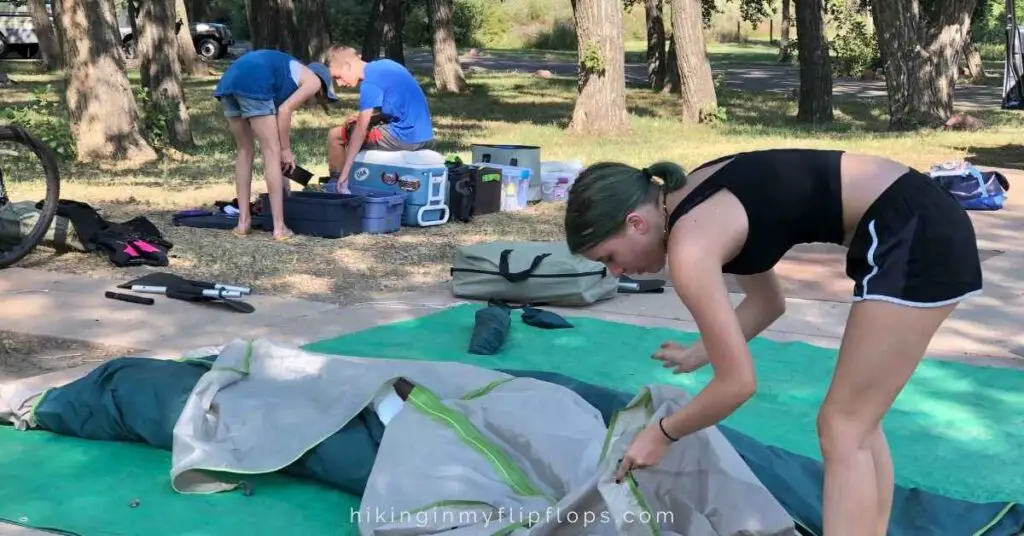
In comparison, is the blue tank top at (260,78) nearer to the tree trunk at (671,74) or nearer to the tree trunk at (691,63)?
the tree trunk at (691,63)

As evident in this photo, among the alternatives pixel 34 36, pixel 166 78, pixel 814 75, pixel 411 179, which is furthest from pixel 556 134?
pixel 34 36

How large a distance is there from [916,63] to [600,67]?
444cm

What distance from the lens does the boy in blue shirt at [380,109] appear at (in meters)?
8.45

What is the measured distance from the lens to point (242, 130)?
25.6 ft

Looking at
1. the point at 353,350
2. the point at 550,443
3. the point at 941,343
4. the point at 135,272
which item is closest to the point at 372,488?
the point at 550,443

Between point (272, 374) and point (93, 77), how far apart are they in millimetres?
8045

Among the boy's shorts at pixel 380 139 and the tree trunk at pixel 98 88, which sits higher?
the tree trunk at pixel 98 88

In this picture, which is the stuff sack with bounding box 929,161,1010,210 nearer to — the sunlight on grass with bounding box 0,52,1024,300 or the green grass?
the sunlight on grass with bounding box 0,52,1024,300

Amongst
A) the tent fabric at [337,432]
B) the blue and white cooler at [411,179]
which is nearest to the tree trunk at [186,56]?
the blue and white cooler at [411,179]

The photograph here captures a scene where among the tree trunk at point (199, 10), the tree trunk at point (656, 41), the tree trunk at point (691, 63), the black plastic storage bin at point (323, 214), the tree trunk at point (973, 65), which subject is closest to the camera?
the black plastic storage bin at point (323, 214)

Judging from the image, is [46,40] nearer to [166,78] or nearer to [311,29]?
[311,29]

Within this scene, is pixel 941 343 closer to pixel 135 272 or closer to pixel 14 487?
pixel 14 487

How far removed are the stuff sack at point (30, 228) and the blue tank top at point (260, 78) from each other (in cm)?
131

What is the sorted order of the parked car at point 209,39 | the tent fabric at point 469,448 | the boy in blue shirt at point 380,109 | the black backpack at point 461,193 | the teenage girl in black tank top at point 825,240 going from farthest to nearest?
the parked car at point 209,39, the black backpack at point 461,193, the boy in blue shirt at point 380,109, the tent fabric at point 469,448, the teenage girl in black tank top at point 825,240
